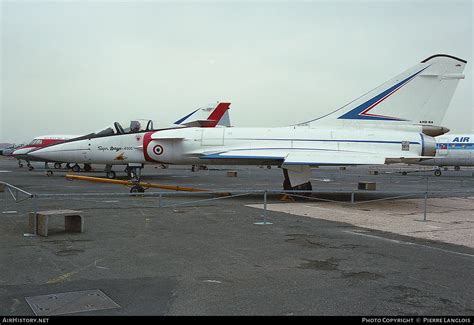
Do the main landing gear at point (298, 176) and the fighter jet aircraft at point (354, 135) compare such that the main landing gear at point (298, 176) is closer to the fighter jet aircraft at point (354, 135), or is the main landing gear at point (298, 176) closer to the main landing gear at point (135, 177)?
the fighter jet aircraft at point (354, 135)

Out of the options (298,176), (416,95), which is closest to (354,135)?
(298,176)

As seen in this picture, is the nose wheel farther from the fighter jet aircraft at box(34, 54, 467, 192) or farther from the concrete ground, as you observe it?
the concrete ground

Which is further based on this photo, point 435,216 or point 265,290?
point 435,216

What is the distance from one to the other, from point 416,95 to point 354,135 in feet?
9.42

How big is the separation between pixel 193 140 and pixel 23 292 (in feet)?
41.6

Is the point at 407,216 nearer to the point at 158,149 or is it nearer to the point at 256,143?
the point at 256,143

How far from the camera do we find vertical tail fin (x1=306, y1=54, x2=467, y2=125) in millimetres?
16656

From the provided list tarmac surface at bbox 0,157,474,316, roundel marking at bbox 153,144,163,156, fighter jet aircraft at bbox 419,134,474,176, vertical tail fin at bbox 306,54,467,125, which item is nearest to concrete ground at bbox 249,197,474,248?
tarmac surface at bbox 0,157,474,316

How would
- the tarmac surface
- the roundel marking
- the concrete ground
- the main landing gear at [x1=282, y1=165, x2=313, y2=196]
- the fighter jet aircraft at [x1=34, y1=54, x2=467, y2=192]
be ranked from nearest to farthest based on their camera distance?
the tarmac surface
the concrete ground
the fighter jet aircraft at [x1=34, y1=54, x2=467, y2=192]
the main landing gear at [x1=282, y1=165, x2=313, y2=196]
the roundel marking

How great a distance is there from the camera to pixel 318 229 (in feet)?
32.6

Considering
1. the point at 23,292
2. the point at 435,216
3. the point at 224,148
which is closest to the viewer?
the point at 23,292

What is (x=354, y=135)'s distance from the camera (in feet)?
54.3

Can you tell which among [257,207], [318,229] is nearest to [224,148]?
[257,207]
